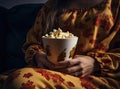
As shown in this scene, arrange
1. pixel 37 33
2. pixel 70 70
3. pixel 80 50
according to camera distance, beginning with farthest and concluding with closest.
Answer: pixel 37 33, pixel 80 50, pixel 70 70

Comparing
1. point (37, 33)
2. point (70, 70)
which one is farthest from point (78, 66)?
point (37, 33)

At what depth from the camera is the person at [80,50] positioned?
1079 mm

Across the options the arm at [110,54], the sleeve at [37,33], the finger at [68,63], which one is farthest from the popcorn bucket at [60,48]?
the sleeve at [37,33]

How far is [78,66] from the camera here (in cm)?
117

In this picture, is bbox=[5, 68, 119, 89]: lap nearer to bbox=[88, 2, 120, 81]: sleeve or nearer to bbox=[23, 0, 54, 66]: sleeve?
bbox=[88, 2, 120, 81]: sleeve

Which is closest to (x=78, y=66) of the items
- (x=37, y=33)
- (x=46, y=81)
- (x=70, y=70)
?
(x=70, y=70)

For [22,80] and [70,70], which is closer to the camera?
[22,80]

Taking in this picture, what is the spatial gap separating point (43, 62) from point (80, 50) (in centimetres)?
14

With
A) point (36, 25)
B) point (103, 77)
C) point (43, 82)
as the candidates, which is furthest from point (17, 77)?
point (36, 25)

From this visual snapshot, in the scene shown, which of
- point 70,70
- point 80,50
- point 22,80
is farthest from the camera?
point 80,50

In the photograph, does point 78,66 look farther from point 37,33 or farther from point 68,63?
point 37,33

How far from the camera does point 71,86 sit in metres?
1.09

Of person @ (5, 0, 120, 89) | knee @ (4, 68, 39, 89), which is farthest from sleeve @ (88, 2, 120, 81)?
knee @ (4, 68, 39, 89)

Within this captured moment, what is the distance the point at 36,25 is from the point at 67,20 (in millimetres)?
185
